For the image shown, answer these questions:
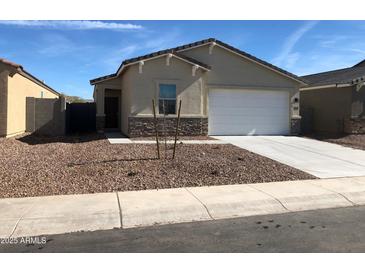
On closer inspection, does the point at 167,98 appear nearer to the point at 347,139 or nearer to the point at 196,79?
the point at 196,79

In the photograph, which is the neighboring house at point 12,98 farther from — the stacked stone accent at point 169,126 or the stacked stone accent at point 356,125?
the stacked stone accent at point 356,125

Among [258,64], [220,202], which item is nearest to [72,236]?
[220,202]

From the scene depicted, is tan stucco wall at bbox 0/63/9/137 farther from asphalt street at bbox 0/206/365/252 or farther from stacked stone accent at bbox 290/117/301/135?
stacked stone accent at bbox 290/117/301/135

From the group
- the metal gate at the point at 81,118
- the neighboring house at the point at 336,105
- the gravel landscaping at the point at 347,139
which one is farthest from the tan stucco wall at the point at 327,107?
the metal gate at the point at 81,118

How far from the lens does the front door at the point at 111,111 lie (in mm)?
23294

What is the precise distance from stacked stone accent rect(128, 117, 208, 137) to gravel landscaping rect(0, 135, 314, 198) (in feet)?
12.3

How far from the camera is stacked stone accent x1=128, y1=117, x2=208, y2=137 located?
1708 cm

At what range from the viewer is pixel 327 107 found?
2133 cm

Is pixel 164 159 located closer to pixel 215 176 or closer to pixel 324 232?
pixel 215 176

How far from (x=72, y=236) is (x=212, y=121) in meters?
13.2

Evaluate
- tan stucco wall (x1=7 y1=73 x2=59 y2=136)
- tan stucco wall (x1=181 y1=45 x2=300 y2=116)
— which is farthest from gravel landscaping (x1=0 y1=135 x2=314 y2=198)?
tan stucco wall (x1=181 y1=45 x2=300 y2=116)

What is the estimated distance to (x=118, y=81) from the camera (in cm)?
2147

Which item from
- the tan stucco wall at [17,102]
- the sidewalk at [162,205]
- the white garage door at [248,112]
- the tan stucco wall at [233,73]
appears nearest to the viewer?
the sidewalk at [162,205]

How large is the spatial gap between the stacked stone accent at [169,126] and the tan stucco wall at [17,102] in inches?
190
